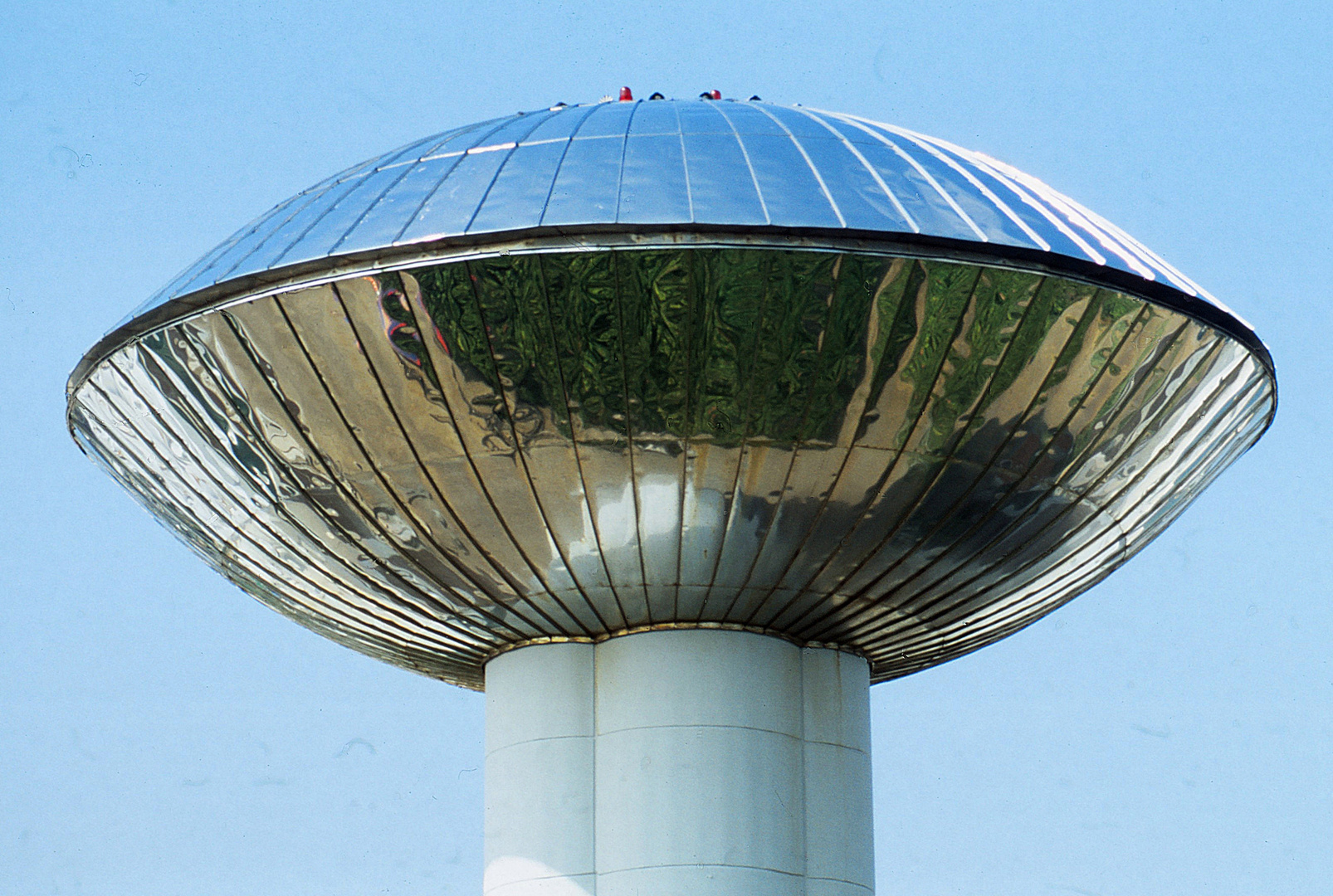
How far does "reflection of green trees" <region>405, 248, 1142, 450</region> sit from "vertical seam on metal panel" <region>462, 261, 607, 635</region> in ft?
0.06

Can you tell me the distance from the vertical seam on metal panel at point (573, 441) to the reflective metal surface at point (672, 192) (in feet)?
1.24

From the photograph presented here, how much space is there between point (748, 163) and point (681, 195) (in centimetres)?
78

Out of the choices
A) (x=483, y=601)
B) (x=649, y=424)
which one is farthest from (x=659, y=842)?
(x=649, y=424)

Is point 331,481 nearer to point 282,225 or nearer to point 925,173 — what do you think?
point 282,225

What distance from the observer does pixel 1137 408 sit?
1143 centimetres

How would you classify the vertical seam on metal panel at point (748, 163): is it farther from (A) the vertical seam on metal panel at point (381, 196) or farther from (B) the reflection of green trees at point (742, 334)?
(A) the vertical seam on metal panel at point (381, 196)

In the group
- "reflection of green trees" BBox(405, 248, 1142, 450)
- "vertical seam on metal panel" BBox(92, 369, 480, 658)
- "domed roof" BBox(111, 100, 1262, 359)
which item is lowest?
"vertical seam on metal panel" BBox(92, 369, 480, 658)

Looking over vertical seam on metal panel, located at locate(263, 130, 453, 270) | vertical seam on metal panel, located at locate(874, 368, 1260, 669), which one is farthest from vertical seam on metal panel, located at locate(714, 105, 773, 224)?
vertical seam on metal panel, located at locate(874, 368, 1260, 669)

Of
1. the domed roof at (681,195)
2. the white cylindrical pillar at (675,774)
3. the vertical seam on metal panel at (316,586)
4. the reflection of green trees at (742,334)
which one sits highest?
the domed roof at (681,195)

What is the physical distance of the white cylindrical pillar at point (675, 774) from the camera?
1181 cm

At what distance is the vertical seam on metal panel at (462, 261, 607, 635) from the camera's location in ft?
33.7

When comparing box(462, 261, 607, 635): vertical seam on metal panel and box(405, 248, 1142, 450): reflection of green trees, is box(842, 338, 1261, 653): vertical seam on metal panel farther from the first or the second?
box(462, 261, 607, 635): vertical seam on metal panel

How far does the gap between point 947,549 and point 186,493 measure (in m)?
5.27

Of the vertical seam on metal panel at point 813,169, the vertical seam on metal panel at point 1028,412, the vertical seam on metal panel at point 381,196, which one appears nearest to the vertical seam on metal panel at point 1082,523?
the vertical seam on metal panel at point 1028,412
